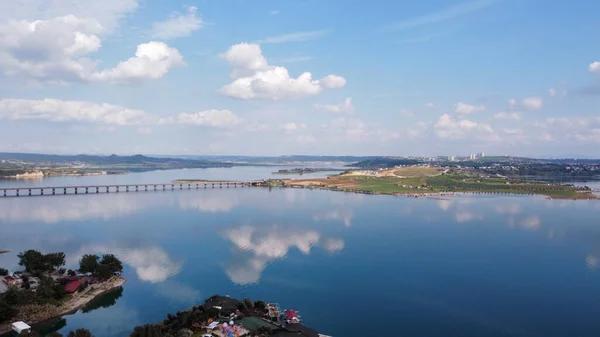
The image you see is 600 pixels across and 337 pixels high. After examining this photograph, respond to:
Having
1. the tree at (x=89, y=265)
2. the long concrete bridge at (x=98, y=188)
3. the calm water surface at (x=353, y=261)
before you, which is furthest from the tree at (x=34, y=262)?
the long concrete bridge at (x=98, y=188)

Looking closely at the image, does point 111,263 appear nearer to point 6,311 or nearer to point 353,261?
point 6,311

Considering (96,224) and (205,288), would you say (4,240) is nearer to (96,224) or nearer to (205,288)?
(96,224)

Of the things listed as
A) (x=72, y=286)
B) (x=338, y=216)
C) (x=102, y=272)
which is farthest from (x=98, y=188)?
(x=72, y=286)

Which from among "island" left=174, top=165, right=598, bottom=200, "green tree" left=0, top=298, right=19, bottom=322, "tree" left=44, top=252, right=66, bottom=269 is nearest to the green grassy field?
"island" left=174, top=165, right=598, bottom=200

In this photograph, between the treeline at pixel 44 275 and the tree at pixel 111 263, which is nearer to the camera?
the treeline at pixel 44 275

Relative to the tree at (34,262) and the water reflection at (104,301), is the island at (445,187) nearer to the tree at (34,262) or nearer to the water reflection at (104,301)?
the water reflection at (104,301)

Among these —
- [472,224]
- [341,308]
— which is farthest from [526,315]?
[472,224]
